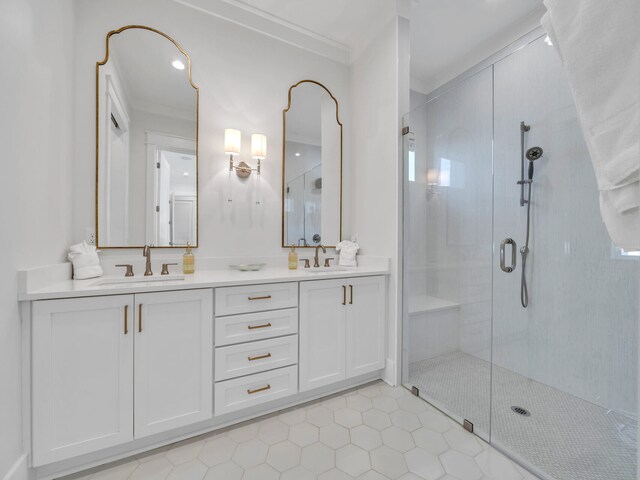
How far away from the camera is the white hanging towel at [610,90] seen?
71 cm

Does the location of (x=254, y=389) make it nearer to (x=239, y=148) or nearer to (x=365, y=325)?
(x=365, y=325)

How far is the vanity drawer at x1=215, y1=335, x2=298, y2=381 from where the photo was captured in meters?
A: 1.46

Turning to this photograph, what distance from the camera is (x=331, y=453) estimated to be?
133 centimetres

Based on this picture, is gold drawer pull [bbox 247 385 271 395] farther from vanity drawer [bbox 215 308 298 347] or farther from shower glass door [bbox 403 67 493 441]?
shower glass door [bbox 403 67 493 441]

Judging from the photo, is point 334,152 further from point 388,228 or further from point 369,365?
point 369,365

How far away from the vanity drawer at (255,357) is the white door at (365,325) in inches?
17.4

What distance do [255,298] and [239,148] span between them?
115 centimetres

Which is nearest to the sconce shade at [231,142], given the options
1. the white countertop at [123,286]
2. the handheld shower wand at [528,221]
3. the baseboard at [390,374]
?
the white countertop at [123,286]

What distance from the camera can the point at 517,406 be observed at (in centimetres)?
166

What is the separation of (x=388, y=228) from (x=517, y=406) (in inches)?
54.5

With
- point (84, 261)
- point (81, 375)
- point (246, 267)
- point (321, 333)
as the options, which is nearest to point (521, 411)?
point (321, 333)

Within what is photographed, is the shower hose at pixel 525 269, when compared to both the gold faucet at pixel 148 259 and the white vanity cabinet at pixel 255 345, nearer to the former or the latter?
the white vanity cabinet at pixel 255 345

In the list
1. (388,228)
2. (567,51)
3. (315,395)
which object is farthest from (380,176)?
(315,395)

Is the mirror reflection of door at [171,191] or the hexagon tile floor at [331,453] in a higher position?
the mirror reflection of door at [171,191]
